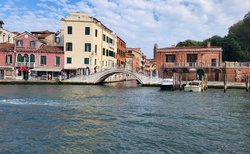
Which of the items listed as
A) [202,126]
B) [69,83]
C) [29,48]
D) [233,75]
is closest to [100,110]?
[202,126]

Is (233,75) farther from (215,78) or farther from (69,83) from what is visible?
(69,83)

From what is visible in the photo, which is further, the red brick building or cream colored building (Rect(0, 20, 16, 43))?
the red brick building

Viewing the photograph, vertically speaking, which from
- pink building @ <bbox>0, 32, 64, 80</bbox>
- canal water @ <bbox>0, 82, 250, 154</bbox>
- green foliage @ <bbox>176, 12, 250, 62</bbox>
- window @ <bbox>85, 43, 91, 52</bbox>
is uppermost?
green foliage @ <bbox>176, 12, 250, 62</bbox>

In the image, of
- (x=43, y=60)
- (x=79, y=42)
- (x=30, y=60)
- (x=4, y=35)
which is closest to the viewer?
(x=30, y=60)

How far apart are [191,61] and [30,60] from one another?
27906 millimetres

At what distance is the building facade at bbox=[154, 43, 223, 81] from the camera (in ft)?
133

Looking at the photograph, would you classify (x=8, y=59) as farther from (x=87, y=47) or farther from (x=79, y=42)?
(x=87, y=47)

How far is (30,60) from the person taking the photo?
38906mm

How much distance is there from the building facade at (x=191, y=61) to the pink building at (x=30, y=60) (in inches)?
709

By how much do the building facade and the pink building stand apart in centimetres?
1800

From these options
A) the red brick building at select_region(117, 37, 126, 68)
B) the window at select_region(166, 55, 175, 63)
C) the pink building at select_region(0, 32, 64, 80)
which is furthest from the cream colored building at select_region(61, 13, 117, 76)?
the red brick building at select_region(117, 37, 126, 68)

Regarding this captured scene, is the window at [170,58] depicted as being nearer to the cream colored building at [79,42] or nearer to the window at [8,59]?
the cream colored building at [79,42]

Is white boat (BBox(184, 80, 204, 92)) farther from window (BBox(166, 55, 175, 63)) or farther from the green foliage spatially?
the green foliage

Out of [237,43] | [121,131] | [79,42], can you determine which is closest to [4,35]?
[79,42]
